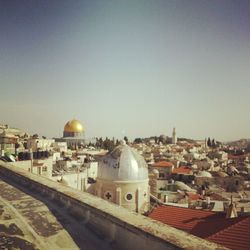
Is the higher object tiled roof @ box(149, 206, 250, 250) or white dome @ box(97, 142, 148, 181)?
white dome @ box(97, 142, 148, 181)

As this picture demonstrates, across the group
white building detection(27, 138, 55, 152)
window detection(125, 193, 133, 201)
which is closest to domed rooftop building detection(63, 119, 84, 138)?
white building detection(27, 138, 55, 152)

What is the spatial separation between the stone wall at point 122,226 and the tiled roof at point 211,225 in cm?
485

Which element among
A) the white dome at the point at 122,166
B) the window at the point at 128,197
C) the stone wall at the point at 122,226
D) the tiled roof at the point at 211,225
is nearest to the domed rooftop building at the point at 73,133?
the white dome at the point at 122,166

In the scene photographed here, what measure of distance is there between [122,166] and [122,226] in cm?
1560

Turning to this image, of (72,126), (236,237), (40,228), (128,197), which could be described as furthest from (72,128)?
(40,228)

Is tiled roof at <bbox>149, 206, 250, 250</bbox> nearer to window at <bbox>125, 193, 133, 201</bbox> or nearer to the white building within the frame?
window at <bbox>125, 193, 133, 201</bbox>

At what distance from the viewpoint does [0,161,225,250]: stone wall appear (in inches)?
108

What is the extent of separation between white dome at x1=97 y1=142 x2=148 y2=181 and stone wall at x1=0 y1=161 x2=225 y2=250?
13521 mm

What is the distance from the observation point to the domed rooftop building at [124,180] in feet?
61.4

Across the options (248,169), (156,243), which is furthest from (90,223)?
(248,169)

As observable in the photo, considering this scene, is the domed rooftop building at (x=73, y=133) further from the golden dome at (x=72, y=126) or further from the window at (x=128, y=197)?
the window at (x=128, y=197)

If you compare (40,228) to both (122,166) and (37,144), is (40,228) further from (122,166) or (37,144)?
(37,144)

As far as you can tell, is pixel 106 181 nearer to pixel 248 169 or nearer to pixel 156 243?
pixel 156 243

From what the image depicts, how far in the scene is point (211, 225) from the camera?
11023 mm
